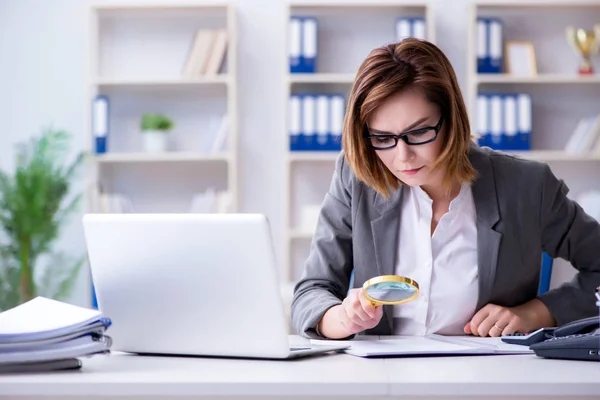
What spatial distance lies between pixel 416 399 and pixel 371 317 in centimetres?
39

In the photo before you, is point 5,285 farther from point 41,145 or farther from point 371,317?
point 371,317

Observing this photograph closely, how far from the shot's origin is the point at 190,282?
52.2 inches

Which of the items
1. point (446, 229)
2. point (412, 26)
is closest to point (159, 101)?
point (412, 26)

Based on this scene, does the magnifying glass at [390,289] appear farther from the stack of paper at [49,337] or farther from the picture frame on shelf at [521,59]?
the picture frame on shelf at [521,59]

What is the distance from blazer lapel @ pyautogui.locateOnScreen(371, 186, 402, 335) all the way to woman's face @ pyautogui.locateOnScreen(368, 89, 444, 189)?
166mm

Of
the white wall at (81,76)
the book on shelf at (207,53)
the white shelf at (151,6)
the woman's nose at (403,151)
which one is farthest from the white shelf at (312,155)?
the woman's nose at (403,151)

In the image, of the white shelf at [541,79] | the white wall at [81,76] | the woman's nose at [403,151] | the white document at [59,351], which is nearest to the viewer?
the white document at [59,351]

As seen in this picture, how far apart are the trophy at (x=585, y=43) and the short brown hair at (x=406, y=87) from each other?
9.50ft

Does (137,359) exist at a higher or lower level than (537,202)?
lower

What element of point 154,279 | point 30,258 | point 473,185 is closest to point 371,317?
point 154,279

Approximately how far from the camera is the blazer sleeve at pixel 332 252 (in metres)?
1.82

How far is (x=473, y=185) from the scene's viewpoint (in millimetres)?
1858

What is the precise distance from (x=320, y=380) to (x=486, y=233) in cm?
83

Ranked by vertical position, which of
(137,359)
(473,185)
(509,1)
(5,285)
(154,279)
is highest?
(509,1)
